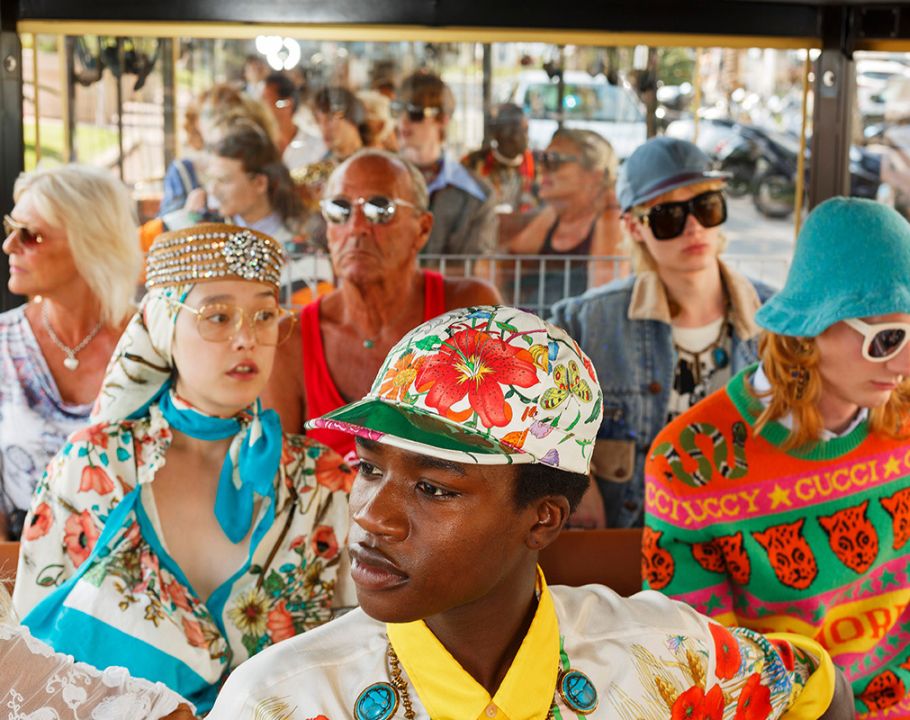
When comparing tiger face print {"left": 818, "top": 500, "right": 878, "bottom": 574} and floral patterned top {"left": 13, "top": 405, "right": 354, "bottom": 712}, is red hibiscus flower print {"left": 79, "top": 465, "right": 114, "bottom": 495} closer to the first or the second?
floral patterned top {"left": 13, "top": 405, "right": 354, "bottom": 712}

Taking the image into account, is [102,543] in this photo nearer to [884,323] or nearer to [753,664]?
[753,664]

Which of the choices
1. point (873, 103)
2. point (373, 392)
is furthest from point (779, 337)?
point (873, 103)

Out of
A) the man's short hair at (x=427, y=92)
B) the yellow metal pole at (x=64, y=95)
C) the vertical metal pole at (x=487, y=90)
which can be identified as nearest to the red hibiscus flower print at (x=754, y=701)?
the vertical metal pole at (x=487, y=90)

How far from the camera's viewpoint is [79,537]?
274 cm

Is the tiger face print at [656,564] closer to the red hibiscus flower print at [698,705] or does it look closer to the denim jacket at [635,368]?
the red hibiscus flower print at [698,705]

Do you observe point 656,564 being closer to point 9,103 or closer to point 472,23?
point 472,23

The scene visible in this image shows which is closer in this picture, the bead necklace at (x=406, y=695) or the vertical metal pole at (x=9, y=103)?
the bead necklace at (x=406, y=695)

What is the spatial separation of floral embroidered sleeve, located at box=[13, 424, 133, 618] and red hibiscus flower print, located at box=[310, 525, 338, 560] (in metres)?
0.46

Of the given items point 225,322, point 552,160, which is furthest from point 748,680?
point 552,160

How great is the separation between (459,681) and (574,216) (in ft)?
9.34

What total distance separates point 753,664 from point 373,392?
808mm

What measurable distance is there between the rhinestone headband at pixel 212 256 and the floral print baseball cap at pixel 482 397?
1.25 metres

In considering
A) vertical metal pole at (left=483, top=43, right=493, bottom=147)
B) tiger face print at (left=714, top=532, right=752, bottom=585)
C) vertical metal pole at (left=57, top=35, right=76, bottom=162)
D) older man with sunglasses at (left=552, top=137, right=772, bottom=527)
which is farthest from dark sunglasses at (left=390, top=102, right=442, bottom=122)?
tiger face print at (left=714, top=532, right=752, bottom=585)

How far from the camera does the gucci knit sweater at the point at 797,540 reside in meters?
2.75
